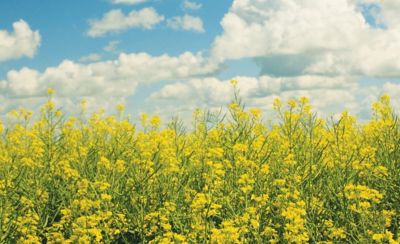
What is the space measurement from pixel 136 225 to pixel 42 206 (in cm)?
135

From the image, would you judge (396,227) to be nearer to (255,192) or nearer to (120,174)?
(255,192)

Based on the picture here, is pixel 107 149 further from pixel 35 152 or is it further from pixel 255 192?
pixel 255 192

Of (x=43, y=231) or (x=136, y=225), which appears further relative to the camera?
(x=43, y=231)

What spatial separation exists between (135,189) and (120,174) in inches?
12.5

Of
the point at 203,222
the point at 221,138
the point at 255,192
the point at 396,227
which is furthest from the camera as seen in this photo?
the point at 221,138

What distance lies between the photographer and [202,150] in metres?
6.71

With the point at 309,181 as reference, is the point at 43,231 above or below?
below

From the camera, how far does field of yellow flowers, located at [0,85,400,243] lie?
4641 millimetres

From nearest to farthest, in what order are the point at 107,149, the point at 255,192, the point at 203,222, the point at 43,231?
the point at 203,222 < the point at 255,192 < the point at 43,231 < the point at 107,149

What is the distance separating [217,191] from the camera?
17.1 feet

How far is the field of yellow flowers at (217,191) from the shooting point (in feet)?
15.2

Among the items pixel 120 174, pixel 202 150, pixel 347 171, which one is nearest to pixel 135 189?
pixel 120 174

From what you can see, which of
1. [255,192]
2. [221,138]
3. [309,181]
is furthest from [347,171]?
[221,138]

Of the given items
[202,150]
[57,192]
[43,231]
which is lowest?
[43,231]
